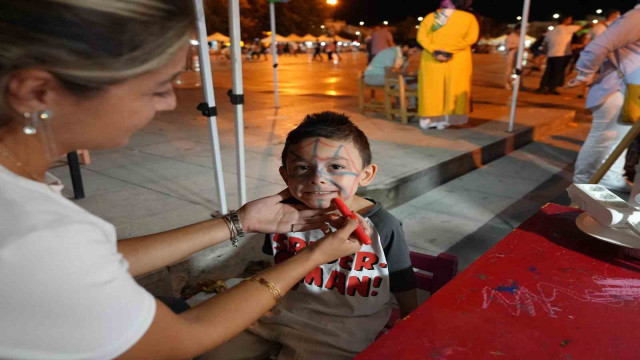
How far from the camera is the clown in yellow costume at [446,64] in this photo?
653 centimetres

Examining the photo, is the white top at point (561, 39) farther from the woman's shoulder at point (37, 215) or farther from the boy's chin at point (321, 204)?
the woman's shoulder at point (37, 215)

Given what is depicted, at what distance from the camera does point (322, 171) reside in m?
1.72

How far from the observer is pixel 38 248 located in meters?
0.72

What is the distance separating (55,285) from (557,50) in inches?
517

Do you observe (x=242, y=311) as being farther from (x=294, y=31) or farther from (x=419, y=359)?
(x=294, y=31)

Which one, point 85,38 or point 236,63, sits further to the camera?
point 236,63

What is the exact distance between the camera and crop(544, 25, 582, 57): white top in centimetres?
1135

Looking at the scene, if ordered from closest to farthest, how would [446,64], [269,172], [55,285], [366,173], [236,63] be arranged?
1. [55,285]
2. [366,173]
3. [236,63]
4. [269,172]
5. [446,64]

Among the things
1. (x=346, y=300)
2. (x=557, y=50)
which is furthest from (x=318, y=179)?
(x=557, y=50)

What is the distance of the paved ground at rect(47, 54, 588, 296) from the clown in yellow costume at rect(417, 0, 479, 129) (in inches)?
13.8

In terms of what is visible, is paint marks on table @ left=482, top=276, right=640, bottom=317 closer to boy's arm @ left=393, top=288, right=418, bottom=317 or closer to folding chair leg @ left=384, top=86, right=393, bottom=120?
boy's arm @ left=393, top=288, right=418, bottom=317

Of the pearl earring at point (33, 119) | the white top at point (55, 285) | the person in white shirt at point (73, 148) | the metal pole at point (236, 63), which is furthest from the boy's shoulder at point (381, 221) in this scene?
the metal pole at point (236, 63)

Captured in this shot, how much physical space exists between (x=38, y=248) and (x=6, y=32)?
36 centimetres

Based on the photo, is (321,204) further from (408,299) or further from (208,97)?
(208,97)
